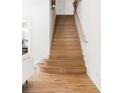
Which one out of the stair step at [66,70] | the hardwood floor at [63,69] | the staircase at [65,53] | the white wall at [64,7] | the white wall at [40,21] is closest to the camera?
the hardwood floor at [63,69]

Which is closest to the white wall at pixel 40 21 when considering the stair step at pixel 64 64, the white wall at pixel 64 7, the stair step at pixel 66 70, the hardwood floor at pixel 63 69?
the hardwood floor at pixel 63 69

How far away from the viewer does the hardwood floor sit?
5617mm

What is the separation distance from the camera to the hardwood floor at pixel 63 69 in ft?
18.4

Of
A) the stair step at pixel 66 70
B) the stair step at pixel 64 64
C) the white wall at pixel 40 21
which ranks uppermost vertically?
the white wall at pixel 40 21

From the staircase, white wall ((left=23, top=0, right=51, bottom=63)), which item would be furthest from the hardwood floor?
white wall ((left=23, top=0, right=51, bottom=63))

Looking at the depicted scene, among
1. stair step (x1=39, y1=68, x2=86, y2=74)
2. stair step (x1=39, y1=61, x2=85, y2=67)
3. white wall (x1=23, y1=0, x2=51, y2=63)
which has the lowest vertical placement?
stair step (x1=39, y1=68, x2=86, y2=74)

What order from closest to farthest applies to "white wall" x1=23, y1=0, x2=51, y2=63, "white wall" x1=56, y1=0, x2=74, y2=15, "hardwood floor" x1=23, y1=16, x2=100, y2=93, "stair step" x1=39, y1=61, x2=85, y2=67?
"hardwood floor" x1=23, y1=16, x2=100, y2=93
"stair step" x1=39, y1=61, x2=85, y2=67
"white wall" x1=23, y1=0, x2=51, y2=63
"white wall" x1=56, y1=0, x2=74, y2=15

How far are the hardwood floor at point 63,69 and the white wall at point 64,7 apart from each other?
2.30 metres

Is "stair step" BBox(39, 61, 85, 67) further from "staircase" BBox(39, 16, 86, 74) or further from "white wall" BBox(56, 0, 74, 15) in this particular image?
"white wall" BBox(56, 0, 74, 15)

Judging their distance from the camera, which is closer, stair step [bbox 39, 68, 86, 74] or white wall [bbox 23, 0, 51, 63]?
stair step [bbox 39, 68, 86, 74]

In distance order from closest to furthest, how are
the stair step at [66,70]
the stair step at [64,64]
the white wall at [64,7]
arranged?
the stair step at [66,70] < the stair step at [64,64] < the white wall at [64,7]

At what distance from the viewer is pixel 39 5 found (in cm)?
885

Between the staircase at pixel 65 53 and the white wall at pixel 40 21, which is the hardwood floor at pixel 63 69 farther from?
the white wall at pixel 40 21
